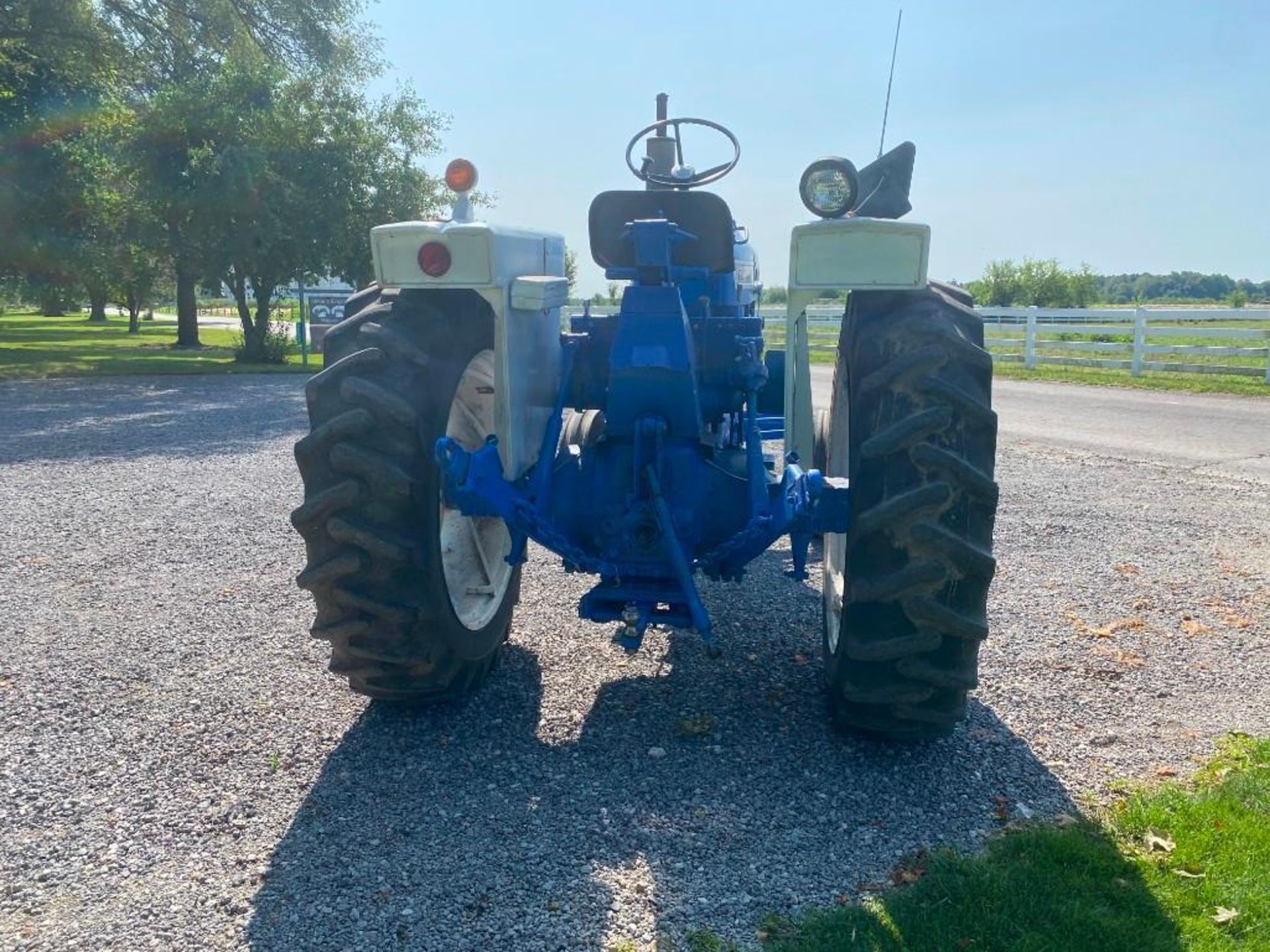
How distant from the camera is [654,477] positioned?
12.0 feet

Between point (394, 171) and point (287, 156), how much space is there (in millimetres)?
2193

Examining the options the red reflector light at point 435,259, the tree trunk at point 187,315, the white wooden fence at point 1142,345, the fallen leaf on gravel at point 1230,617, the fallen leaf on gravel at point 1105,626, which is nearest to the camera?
the red reflector light at point 435,259

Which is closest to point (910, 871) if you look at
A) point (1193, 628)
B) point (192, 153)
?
point (1193, 628)

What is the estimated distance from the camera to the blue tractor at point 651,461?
3338 millimetres

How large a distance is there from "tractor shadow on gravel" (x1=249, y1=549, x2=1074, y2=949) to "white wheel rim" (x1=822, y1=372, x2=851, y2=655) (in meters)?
0.35

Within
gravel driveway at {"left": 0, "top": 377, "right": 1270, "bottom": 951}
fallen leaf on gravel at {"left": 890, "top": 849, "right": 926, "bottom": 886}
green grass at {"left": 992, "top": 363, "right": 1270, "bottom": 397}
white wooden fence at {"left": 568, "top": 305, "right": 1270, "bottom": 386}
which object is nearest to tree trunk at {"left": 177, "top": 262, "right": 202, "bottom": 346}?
white wooden fence at {"left": 568, "top": 305, "right": 1270, "bottom": 386}

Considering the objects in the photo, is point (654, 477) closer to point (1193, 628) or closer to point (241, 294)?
point (1193, 628)

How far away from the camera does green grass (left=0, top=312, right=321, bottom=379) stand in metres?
21.7

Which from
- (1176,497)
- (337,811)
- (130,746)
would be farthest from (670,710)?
(1176,497)

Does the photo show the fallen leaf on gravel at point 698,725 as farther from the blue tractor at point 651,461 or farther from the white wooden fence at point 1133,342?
the white wooden fence at point 1133,342

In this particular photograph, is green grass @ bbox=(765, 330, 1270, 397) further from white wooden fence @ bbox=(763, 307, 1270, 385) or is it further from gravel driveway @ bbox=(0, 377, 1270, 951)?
gravel driveway @ bbox=(0, 377, 1270, 951)

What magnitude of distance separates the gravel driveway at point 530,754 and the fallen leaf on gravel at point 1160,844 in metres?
0.33

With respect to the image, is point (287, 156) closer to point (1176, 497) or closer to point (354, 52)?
point (354, 52)

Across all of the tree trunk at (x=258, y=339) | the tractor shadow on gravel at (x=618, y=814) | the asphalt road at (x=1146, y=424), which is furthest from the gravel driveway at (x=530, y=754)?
the tree trunk at (x=258, y=339)
